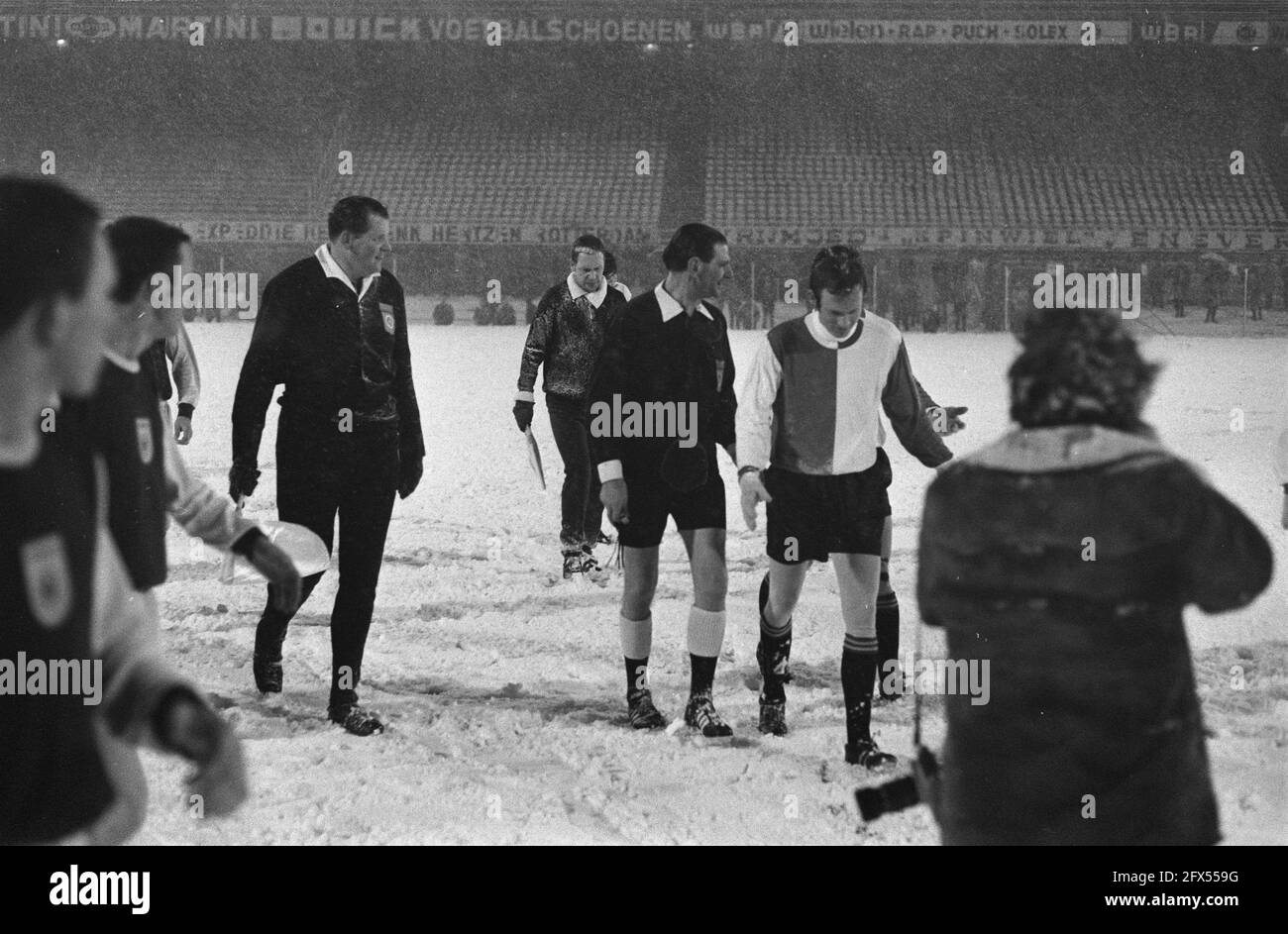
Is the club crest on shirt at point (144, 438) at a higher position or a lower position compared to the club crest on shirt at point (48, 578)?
higher

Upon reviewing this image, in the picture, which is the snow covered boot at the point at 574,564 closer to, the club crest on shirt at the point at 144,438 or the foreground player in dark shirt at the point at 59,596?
the club crest on shirt at the point at 144,438

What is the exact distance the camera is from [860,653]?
359cm

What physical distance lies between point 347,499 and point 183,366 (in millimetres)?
1534

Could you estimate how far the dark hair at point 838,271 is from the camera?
3555mm

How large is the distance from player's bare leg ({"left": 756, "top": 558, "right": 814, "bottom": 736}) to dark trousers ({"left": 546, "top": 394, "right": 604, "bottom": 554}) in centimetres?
215

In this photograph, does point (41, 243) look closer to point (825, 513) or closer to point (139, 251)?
point (139, 251)

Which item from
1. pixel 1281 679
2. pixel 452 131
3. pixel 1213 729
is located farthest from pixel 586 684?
pixel 452 131

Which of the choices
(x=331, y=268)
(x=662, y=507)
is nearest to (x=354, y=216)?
(x=331, y=268)

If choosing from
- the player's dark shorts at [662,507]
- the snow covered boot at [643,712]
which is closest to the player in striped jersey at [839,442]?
the player's dark shorts at [662,507]

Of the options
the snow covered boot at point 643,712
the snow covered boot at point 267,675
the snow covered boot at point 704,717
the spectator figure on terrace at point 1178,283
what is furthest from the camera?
the spectator figure on terrace at point 1178,283

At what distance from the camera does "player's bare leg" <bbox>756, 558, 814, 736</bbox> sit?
382 cm

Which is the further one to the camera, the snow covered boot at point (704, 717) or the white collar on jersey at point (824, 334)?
the snow covered boot at point (704, 717)

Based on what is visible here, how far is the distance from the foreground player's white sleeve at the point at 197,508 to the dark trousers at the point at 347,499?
56.7 inches
